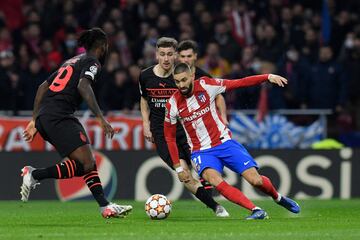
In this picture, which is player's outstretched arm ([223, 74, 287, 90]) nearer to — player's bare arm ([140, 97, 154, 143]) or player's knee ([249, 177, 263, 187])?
→ player's knee ([249, 177, 263, 187])

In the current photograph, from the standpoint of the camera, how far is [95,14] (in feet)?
69.5

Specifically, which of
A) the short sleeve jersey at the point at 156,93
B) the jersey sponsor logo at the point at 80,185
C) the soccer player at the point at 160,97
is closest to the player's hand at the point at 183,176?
the soccer player at the point at 160,97

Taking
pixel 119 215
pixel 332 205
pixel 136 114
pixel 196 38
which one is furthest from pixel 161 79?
pixel 196 38

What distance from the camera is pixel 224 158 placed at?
1137 centimetres

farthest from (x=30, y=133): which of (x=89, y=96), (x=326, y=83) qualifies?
(x=326, y=83)

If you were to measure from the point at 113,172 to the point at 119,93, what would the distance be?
90.7 inches

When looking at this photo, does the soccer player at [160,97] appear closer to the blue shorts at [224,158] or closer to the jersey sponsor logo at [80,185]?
the blue shorts at [224,158]

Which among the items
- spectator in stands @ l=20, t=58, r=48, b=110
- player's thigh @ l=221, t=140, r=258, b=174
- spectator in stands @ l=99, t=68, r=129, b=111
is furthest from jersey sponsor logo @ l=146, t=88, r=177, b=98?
spectator in stands @ l=20, t=58, r=48, b=110

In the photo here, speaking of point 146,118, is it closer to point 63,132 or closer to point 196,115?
point 196,115

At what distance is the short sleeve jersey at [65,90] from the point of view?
11.2m

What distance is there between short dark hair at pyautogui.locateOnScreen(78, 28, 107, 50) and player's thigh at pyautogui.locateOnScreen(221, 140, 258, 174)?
1.71 m

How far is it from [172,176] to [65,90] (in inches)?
231

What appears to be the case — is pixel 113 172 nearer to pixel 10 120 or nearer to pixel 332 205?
pixel 10 120

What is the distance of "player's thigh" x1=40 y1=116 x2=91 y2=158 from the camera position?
36.4 ft
